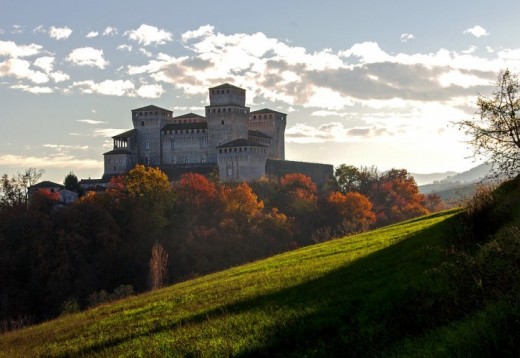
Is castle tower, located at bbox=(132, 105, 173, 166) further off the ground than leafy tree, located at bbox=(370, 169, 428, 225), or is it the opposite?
castle tower, located at bbox=(132, 105, 173, 166)

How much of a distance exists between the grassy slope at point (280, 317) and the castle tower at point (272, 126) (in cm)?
8974

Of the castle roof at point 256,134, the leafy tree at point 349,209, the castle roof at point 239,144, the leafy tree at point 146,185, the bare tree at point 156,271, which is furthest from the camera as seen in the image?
the castle roof at point 256,134

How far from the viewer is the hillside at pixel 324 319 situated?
8062 millimetres

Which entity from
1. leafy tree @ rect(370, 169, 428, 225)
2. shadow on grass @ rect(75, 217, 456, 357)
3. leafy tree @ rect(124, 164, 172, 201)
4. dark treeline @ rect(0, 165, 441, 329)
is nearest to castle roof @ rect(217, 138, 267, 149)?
dark treeline @ rect(0, 165, 441, 329)

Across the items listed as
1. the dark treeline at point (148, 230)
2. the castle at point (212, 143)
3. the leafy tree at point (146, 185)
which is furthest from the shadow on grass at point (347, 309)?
the castle at point (212, 143)

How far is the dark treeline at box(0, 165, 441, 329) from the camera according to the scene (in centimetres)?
6038

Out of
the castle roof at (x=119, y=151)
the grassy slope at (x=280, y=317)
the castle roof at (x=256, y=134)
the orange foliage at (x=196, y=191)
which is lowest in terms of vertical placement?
the grassy slope at (x=280, y=317)

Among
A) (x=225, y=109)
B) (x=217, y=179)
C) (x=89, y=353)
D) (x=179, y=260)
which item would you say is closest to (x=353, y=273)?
(x=89, y=353)

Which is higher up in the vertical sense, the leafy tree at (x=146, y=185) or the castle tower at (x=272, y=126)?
the castle tower at (x=272, y=126)

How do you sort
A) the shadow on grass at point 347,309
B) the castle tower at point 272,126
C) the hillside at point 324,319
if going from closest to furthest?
the hillside at point 324,319
the shadow on grass at point 347,309
the castle tower at point 272,126

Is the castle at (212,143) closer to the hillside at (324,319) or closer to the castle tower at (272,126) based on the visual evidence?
the castle tower at (272,126)

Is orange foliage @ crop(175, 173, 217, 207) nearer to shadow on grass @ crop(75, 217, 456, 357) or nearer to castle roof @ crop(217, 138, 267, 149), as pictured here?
castle roof @ crop(217, 138, 267, 149)

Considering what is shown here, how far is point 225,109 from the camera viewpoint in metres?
100

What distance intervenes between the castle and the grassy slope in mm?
76405
